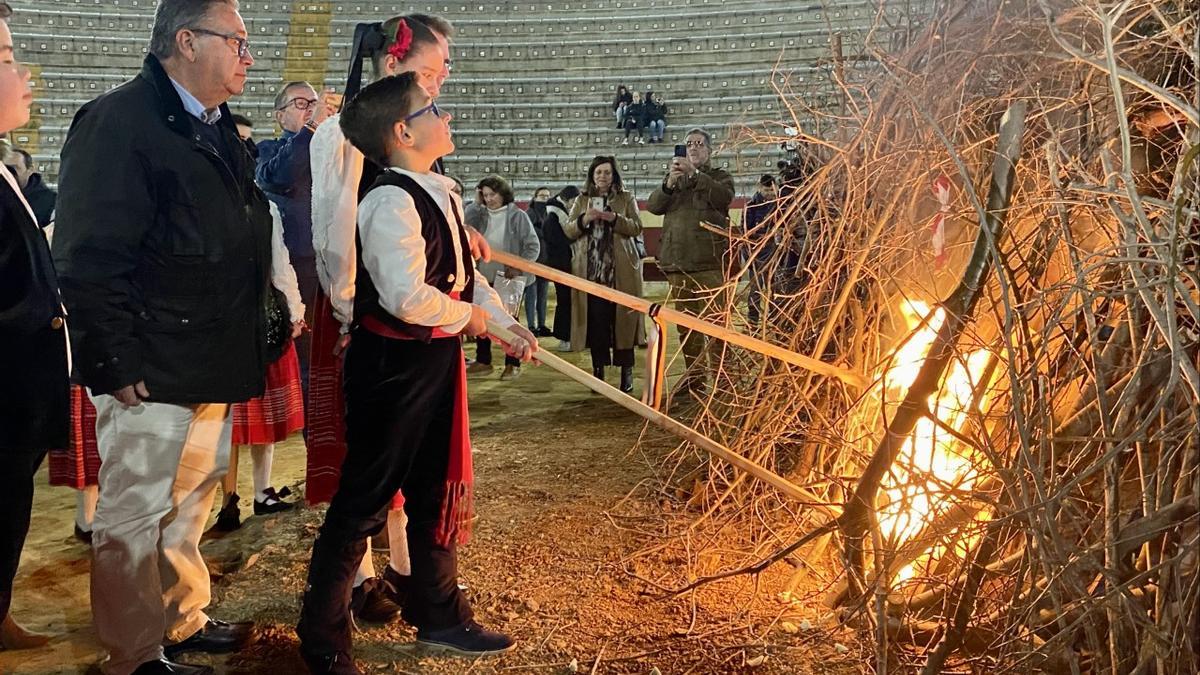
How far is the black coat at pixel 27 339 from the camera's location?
1951mm

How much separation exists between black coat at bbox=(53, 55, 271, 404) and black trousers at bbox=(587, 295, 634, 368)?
3937 mm

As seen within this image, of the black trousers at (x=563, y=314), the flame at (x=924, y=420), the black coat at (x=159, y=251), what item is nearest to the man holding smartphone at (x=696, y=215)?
the black trousers at (x=563, y=314)

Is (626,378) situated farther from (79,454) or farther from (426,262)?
(426,262)

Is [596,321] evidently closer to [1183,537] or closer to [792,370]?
[792,370]

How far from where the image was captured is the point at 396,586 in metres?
2.80

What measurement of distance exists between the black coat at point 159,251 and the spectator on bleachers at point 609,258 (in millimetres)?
3921

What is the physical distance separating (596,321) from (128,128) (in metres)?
4.30

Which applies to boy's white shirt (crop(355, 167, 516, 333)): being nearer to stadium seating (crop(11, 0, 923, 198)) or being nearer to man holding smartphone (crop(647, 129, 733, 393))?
man holding smartphone (crop(647, 129, 733, 393))

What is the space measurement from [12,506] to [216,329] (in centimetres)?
55

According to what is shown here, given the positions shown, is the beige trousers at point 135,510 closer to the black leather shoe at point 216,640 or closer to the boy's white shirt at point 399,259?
the black leather shoe at point 216,640

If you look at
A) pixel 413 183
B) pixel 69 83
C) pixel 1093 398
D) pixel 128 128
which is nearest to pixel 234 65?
pixel 128 128

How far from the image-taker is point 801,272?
10.2ft

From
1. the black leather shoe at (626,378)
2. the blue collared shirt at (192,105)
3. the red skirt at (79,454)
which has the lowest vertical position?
the black leather shoe at (626,378)

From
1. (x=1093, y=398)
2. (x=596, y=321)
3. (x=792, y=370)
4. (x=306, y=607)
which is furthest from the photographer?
(x=596, y=321)
